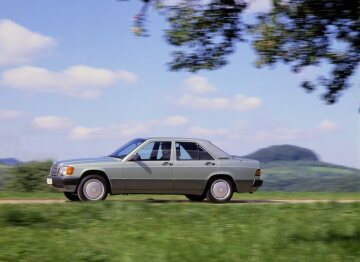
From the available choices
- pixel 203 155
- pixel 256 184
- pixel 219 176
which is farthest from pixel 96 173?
pixel 256 184

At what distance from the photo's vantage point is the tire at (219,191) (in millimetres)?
16828

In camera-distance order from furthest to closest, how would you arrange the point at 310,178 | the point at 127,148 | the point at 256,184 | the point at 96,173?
the point at 310,178, the point at 256,184, the point at 127,148, the point at 96,173

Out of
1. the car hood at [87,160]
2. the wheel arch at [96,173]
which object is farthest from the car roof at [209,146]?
the wheel arch at [96,173]

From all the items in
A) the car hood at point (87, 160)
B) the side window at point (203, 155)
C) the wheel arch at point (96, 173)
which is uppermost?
the side window at point (203, 155)

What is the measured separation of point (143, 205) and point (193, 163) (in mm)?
4124

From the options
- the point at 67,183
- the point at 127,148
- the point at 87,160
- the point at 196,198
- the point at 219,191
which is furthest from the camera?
the point at 196,198

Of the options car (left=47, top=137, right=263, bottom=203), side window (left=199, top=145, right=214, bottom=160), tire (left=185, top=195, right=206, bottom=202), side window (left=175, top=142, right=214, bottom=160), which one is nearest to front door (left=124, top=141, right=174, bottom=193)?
car (left=47, top=137, right=263, bottom=203)

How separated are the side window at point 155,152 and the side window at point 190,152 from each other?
0.26 m

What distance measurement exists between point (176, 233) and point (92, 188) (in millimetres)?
6644

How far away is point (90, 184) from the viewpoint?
52.6ft

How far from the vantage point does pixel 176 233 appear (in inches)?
384

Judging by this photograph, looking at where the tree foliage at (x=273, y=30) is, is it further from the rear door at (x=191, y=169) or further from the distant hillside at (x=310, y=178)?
the distant hillside at (x=310, y=178)

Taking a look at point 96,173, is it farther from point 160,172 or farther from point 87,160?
point 160,172

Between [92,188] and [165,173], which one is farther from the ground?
[165,173]
